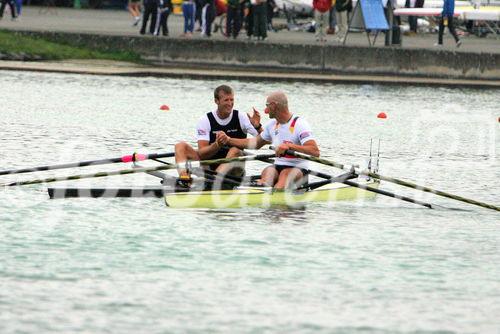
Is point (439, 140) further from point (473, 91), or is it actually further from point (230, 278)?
point (230, 278)

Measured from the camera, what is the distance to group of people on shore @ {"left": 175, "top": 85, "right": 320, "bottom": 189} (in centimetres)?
1614

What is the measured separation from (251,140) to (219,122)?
1.55 ft

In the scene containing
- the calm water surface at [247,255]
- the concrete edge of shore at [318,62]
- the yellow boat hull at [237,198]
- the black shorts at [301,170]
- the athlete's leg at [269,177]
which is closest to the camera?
the calm water surface at [247,255]

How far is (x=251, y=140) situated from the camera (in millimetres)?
16438

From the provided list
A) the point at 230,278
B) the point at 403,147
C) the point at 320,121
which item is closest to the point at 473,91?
the point at 320,121

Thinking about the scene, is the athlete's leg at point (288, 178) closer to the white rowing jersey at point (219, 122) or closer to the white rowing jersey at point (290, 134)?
the white rowing jersey at point (290, 134)

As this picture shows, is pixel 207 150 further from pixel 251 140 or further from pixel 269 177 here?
pixel 269 177

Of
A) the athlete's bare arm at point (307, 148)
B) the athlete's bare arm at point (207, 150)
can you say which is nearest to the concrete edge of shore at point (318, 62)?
the athlete's bare arm at point (207, 150)

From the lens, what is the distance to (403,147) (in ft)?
75.3

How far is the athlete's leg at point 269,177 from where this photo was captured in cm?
1625

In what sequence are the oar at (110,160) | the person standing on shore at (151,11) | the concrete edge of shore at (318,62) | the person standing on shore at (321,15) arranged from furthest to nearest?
the person standing on shore at (321,15) < the person standing on shore at (151,11) < the concrete edge of shore at (318,62) < the oar at (110,160)

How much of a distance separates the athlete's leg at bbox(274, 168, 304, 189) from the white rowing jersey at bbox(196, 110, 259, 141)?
633mm

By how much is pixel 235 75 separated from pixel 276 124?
1728cm

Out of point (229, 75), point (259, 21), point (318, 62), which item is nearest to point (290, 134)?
point (229, 75)
